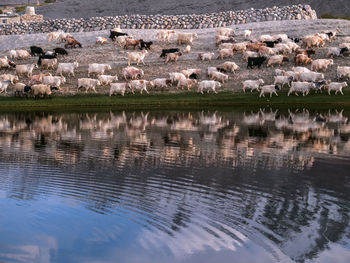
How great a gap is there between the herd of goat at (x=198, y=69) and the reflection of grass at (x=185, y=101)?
134 centimetres

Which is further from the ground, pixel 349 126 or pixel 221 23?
pixel 221 23

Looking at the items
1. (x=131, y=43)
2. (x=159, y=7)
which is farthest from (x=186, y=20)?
(x=159, y=7)

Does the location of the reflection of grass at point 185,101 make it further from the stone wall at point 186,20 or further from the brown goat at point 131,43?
the stone wall at point 186,20

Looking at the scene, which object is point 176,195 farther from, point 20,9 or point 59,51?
point 20,9

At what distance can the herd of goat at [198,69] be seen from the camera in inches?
2402

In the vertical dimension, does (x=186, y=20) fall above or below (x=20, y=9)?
below

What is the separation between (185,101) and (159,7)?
324 feet

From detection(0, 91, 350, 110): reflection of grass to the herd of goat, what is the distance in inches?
52.6

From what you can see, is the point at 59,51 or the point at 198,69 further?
the point at 59,51

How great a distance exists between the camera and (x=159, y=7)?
15325 cm

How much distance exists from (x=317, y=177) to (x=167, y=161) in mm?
6657

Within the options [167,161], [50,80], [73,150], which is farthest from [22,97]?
[167,161]

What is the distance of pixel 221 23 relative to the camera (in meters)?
93.6

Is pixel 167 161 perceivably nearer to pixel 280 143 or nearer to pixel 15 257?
pixel 280 143
